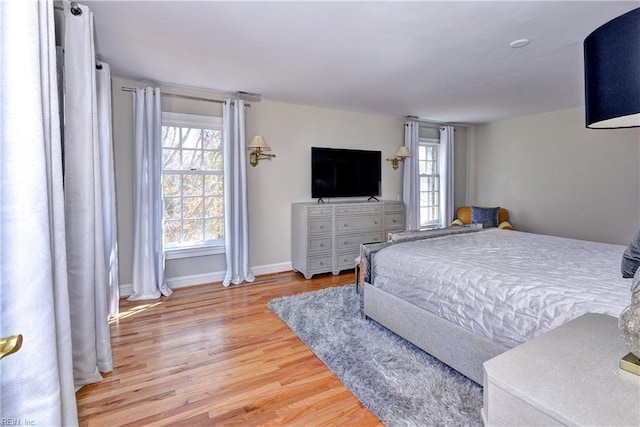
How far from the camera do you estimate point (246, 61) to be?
116 inches

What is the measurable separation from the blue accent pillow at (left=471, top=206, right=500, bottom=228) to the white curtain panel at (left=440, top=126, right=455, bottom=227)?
61 cm

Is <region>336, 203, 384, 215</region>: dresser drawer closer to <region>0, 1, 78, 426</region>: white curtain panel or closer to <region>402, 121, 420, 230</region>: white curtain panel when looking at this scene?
<region>402, 121, 420, 230</region>: white curtain panel

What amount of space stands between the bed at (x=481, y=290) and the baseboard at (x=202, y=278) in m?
2.02

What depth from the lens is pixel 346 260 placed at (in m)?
4.50

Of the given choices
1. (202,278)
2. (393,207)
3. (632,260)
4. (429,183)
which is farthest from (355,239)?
(632,260)

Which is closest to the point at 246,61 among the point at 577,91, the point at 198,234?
the point at 198,234

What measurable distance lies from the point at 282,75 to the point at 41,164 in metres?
2.70

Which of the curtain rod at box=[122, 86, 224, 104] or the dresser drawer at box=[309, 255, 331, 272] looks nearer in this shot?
the curtain rod at box=[122, 86, 224, 104]

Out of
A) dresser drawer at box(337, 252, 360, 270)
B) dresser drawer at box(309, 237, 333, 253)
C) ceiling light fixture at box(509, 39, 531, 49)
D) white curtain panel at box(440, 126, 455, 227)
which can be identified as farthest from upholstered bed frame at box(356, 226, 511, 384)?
white curtain panel at box(440, 126, 455, 227)

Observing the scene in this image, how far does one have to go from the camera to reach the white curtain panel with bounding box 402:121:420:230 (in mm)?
5324

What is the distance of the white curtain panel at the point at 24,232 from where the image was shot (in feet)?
A: 2.83

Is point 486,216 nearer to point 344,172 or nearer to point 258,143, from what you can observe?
point 344,172

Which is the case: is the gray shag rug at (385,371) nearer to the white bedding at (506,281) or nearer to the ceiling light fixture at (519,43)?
the white bedding at (506,281)

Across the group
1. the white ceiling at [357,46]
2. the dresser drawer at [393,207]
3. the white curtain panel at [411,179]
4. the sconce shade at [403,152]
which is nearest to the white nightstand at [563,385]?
the white ceiling at [357,46]
